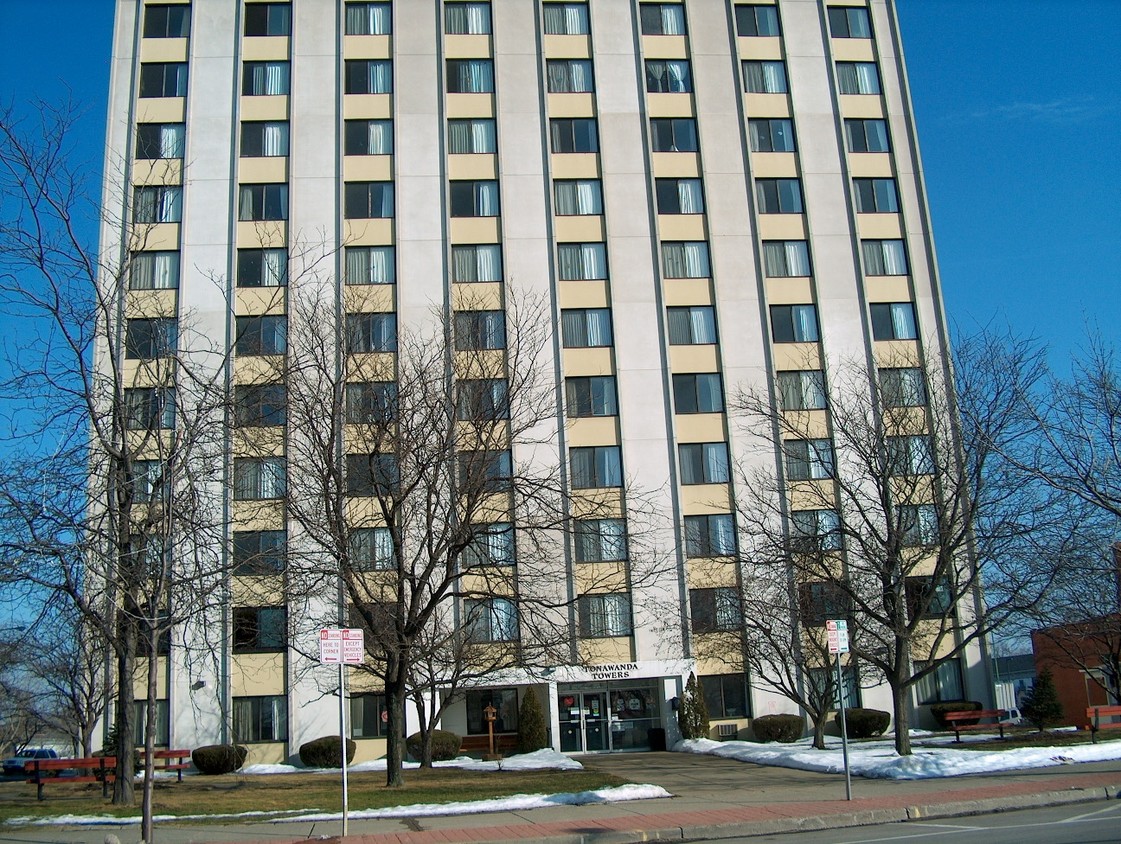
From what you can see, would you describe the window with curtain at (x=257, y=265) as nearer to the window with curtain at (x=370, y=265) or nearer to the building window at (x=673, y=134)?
the window with curtain at (x=370, y=265)

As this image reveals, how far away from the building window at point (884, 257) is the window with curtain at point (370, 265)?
1840 cm

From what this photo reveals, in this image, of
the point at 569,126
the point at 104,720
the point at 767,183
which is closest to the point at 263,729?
the point at 104,720

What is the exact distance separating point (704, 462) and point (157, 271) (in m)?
21.5

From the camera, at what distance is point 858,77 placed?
41688 millimetres

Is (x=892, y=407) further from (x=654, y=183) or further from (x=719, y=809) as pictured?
(x=654, y=183)

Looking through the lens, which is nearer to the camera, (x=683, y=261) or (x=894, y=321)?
(x=683, y=261)

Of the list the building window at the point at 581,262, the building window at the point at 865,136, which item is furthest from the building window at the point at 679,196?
the building window at the point at 865,136

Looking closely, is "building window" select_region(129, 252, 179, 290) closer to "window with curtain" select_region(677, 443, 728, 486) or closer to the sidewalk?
"window with curtain" select_region(677, 443, 728, 486)

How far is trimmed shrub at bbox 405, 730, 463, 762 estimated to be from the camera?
31616 millimetres

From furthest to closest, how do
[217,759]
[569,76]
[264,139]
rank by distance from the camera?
[569,76] < [264,139] < [217,759]

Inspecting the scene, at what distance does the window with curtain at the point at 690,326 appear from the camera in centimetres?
3803

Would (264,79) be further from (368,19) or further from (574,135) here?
(574,135)

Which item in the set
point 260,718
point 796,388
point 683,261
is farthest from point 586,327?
point 260,718

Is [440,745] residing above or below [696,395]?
below
